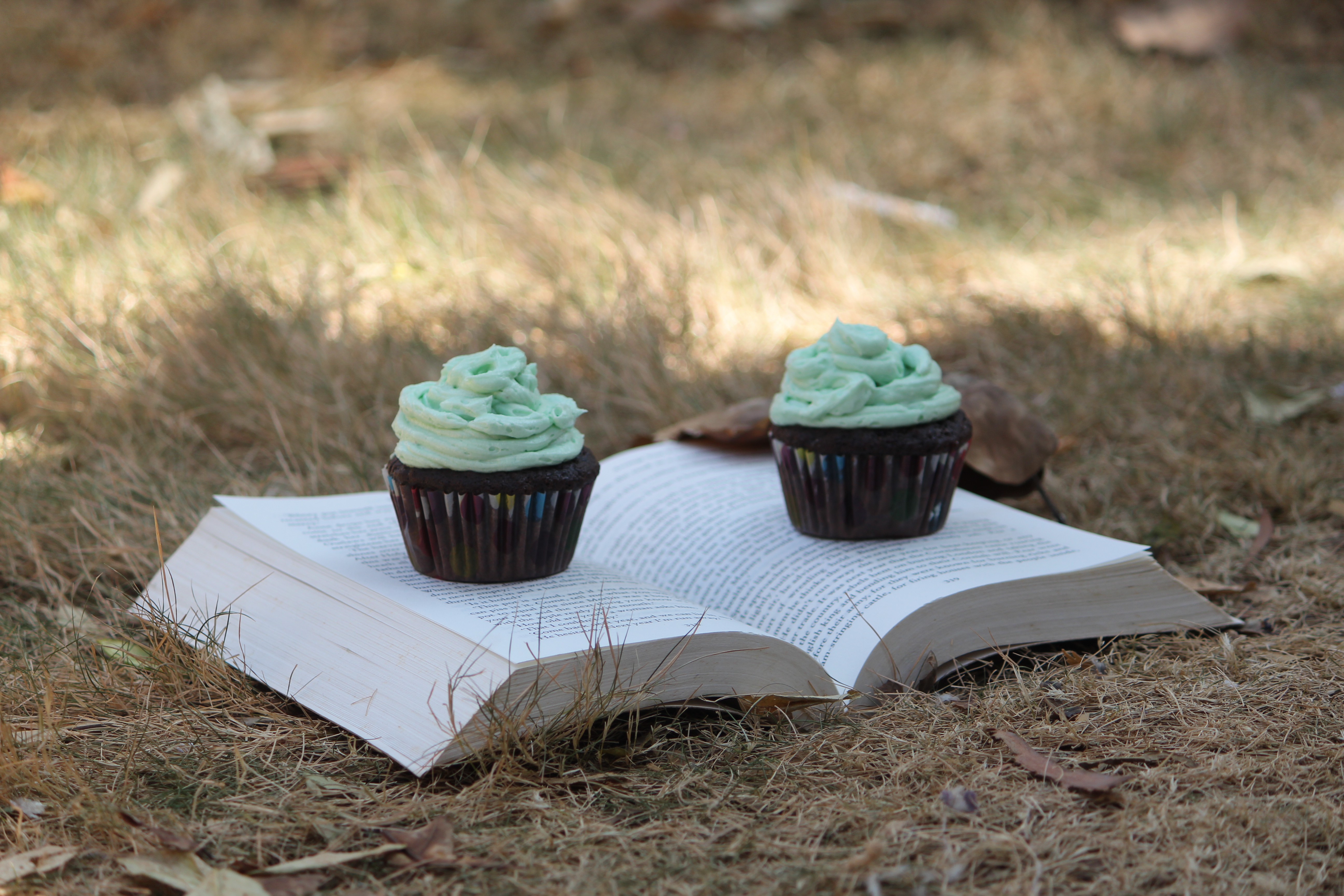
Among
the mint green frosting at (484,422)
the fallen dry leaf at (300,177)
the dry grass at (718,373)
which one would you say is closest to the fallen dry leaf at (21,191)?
the dry grass at (718,373)

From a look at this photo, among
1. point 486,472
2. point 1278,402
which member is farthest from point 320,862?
point 1278,402

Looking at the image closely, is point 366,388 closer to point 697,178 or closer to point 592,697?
point 592,697

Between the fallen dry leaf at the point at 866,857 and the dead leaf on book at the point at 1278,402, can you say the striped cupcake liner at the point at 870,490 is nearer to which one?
the fallen dry leaf at the point at 866,857

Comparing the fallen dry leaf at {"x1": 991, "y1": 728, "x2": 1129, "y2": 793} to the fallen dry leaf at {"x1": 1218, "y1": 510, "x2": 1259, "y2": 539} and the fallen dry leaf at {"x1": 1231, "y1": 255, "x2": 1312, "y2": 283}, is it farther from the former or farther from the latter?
the fallen dry leaf at {"x1": 1231, "y1": 255, "x2": 1312, "y2": 283}

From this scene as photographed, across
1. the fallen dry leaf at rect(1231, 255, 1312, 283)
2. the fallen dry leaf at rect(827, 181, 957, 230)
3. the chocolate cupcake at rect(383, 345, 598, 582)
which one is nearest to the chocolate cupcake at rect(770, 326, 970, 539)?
the chocolate cupcake at rect(383, 345, 598, 582)

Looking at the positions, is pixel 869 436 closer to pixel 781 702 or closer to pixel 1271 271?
pixel 781 702

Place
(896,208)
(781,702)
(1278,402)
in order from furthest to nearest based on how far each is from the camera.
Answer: (896,208)
(1278,402)
(781,702)
